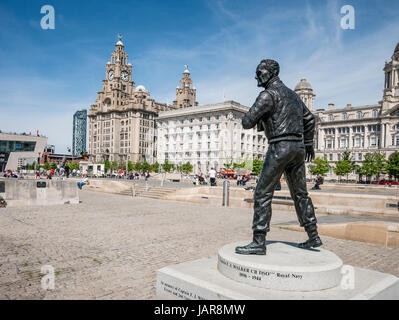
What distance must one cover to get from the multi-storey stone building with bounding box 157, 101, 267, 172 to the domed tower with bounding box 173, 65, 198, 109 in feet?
111

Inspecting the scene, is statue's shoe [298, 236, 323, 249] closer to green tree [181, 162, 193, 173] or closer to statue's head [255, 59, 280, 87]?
statue's head [255, 59, 280, 87]

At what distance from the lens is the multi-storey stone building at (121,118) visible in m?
110

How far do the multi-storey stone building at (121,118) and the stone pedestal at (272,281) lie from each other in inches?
4147

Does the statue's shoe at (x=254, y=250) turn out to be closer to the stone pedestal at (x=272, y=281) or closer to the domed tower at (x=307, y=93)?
the stone pedestal at (x=272, y=281)

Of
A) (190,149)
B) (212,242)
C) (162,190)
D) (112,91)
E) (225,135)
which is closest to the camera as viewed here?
(212,242)

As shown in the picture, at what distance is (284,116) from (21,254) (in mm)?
6230

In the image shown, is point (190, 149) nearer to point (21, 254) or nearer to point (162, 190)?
point (162, 190)

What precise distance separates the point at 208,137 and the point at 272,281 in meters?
78.5

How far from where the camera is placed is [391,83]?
77.1 meters

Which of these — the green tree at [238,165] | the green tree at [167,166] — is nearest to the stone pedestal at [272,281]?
the green tree at [238,165]

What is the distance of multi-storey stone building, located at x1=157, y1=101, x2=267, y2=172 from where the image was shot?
78.2 metres

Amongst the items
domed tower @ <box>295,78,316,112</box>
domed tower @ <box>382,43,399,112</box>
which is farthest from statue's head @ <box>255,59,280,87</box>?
domed tower @ <box>295,78,316,112</box>
